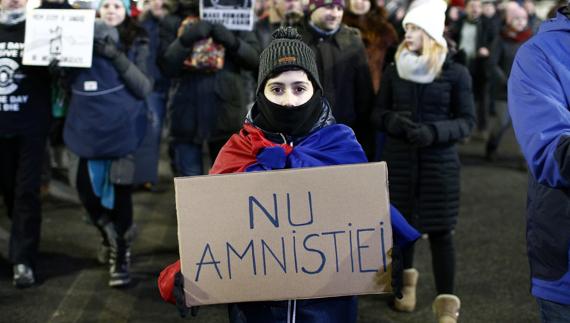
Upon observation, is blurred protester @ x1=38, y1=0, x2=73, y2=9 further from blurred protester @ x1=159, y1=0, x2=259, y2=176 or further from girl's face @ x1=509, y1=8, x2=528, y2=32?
girl's face @ x1=509, y1=8, x2=528, y2=32

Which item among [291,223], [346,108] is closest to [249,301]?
[291,223]

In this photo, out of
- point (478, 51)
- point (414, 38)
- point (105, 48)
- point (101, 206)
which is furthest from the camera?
point (478, 51)

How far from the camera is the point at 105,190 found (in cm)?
552

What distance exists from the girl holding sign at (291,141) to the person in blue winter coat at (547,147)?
1.52 feet

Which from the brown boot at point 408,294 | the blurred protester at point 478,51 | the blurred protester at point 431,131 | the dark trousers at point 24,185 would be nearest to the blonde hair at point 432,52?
the blurred protester at point 431,131

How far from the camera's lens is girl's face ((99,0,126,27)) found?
5.38 meters

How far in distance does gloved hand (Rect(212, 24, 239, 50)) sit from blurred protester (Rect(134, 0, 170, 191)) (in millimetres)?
1417

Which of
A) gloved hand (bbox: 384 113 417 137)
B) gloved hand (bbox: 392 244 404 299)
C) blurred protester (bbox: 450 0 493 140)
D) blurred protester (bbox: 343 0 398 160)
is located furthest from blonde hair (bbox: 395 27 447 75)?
blurred protester (bbox: 450 0 493 140)

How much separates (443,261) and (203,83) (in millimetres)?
2173

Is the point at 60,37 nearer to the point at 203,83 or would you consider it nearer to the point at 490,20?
the point at 203,83

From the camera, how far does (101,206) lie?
5.61 m

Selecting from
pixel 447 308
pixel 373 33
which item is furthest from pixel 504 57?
pixel 447 308

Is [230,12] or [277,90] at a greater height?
[230,12]

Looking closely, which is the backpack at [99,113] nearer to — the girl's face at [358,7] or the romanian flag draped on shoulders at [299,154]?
the girl's face at [358,7]
